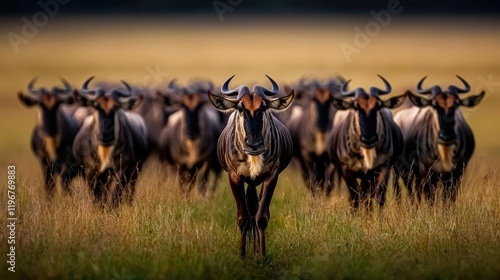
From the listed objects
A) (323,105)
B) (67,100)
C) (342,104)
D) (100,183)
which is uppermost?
(323,105)

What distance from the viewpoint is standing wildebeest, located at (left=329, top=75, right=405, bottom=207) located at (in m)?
12.8

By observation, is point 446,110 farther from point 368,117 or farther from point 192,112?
point 192,112

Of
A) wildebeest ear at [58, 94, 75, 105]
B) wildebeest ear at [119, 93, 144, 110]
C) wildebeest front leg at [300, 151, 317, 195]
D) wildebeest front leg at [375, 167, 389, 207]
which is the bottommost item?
wildebeest front leg at [375, 167, 389, 207]

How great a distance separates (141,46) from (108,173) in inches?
2271

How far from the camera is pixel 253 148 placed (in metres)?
10.6

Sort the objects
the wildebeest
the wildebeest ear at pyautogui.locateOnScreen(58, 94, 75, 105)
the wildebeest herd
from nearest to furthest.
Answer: the wildebeest herd → the wildebeest ear at pyautogui.locateOnScreen(58, 94, 75, 105) → the wildebeest

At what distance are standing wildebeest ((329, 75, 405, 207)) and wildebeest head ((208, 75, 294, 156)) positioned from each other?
7.36ft

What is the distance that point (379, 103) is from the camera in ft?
42.5

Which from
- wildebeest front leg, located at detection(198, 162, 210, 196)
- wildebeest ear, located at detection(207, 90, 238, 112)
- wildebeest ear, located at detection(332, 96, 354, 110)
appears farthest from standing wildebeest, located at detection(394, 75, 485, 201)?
wildebeest front leg, located at detection(198, 162, 210, 196)

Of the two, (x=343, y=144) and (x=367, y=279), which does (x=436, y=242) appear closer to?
(x=367, y=279)

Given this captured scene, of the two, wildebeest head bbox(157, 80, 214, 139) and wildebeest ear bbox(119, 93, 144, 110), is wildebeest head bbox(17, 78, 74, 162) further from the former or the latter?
wildebeest head bbox(157, 80, 214, 139)

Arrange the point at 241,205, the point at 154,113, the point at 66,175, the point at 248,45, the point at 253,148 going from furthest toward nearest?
the point at 248,45, the point at 154,113, the point at 66,175, the point at 241,205, the point at 253,148

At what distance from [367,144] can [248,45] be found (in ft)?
198

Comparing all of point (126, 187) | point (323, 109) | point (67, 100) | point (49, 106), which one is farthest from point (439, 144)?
point (49, 106)
